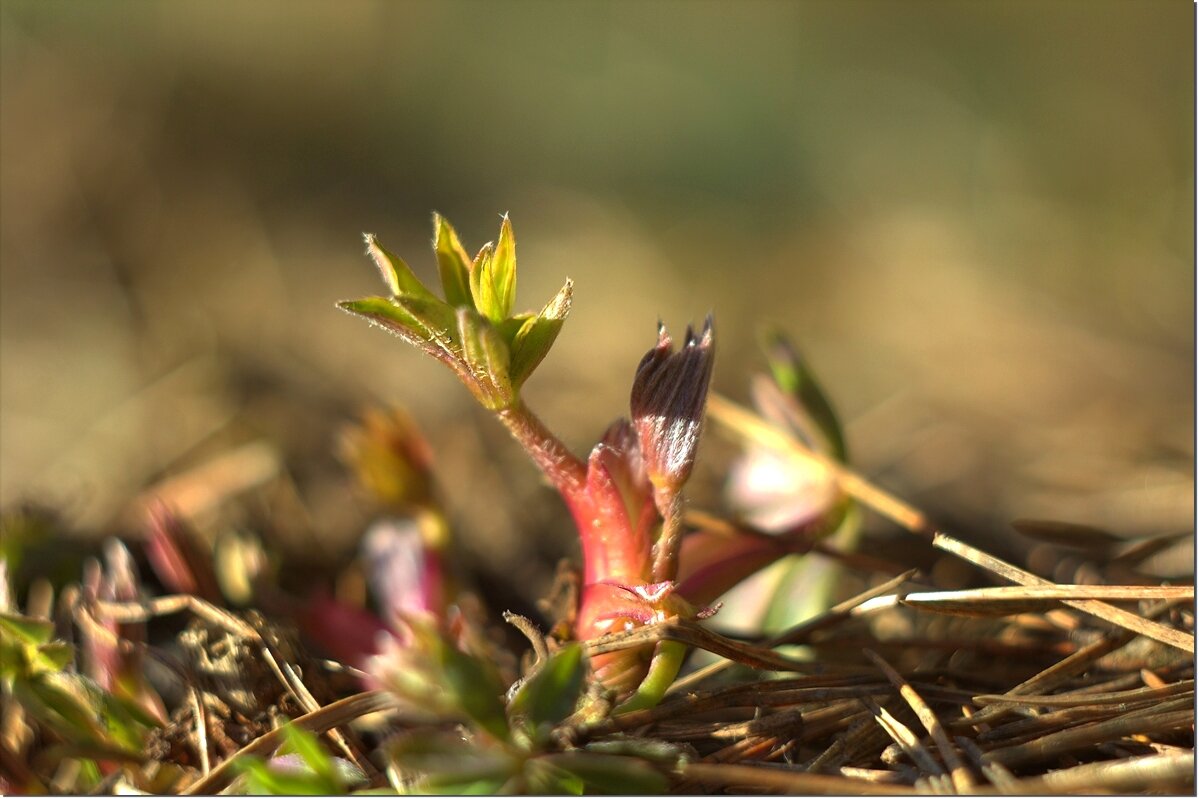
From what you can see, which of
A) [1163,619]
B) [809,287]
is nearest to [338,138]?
[809,287]

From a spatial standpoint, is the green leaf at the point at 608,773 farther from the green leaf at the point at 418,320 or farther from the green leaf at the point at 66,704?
the green leaf at the point at 66,704

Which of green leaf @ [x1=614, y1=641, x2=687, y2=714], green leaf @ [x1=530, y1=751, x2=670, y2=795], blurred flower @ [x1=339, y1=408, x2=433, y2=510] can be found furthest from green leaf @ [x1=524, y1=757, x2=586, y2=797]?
blurred flower @ [x1=339, y1=408, x2=433, y2=510]

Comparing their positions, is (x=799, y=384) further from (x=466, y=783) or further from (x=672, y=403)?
(x=466, y=783)

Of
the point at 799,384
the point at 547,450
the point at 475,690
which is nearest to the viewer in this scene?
the point at 475,690

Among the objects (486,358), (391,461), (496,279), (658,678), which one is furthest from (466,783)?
(391,461)

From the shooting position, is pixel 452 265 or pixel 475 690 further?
pixel 452 265
